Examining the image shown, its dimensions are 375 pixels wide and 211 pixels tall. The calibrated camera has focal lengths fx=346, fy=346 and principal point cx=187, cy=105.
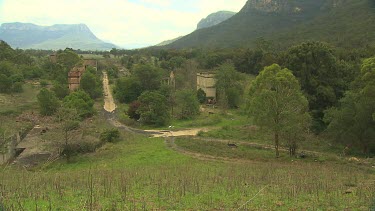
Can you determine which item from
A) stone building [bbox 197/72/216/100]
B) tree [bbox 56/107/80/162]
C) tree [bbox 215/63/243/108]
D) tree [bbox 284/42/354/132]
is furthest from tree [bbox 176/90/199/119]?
tree [bbox 56/107/80/162]

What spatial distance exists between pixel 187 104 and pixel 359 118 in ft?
70.6

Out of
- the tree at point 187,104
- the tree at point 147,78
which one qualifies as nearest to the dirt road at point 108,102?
the tree at point 147,78

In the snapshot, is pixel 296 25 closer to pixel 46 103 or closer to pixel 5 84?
pixel 5 84

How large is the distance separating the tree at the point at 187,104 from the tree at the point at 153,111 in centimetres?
354

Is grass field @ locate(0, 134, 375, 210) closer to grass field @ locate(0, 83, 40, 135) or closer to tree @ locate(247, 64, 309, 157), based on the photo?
tree @ locate(247, 64, 309, 157)

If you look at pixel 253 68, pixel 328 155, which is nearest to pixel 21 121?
pixel 328 155

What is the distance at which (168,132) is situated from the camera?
1421 inches

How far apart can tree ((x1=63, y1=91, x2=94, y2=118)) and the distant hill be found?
53.3m

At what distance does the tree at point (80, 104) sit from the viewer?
41344 mm

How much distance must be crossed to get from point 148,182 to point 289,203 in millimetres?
6370

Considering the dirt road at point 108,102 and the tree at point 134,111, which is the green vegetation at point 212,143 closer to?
the tree at point 134,111

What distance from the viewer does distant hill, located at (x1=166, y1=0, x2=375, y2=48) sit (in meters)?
82.0

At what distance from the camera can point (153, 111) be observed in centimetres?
3884

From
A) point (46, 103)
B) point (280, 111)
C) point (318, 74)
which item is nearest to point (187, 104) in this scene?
point (318, 74)
